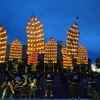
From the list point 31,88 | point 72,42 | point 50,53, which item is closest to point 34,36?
point 72,42

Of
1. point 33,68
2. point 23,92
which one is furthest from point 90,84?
point 33,68

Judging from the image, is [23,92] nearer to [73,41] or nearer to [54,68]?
[73,41]

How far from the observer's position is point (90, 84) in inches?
729

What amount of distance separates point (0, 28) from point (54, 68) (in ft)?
93.2

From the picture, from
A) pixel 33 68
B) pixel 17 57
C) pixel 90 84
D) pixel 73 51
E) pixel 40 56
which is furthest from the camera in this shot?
pixel 40 56

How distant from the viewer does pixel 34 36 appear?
5366 cm

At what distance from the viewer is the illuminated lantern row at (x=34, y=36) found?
173ft

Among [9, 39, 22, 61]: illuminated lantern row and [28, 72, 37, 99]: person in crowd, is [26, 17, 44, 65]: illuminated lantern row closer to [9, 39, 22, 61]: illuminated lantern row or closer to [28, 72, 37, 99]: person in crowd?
[9, 39, 22, 61]: illuminated lantern row

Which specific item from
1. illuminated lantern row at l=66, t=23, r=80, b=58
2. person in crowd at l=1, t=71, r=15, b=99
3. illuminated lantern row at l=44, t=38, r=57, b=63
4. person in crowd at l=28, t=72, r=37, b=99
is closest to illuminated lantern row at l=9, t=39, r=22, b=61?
illuminated lantern row at l=44, t=38, r=57, b=63

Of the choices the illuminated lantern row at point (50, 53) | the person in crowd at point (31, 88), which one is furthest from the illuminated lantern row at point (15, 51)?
the person in crowd at point (31, 88)

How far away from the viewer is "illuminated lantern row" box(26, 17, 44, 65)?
52.8 metres

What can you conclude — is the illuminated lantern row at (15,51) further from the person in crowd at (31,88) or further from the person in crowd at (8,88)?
the person in crowd at (8,88)

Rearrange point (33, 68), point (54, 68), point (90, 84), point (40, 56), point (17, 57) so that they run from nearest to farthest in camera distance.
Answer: point (90, 84)
point (33, 68)
point (17, 57)
point (54, 68)
point (40, 56)

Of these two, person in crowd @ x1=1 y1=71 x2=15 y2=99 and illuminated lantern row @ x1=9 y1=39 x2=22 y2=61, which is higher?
illuminated lantern row @ x1=9 y1=39 x2=22 y2=61
